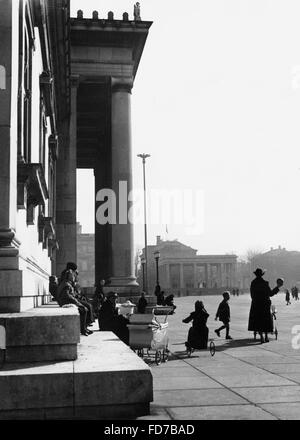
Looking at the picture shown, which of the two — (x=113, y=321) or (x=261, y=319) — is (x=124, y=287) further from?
(x=113, y=321)

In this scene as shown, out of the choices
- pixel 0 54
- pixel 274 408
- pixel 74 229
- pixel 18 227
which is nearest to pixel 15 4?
pixel 0 54

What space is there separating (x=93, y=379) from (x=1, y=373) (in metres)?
0.96

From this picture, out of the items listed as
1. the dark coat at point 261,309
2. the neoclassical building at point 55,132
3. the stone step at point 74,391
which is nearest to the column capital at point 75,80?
the neoclassical building at point 55,132

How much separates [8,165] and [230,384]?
15.2ft

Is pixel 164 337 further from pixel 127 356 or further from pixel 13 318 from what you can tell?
pixel 13 318

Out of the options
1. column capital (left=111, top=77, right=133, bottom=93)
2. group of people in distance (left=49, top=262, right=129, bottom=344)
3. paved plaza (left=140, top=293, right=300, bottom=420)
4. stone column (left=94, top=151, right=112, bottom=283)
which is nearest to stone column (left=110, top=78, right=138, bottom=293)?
column capital (left=111, top=77, right=133, bottom=93)

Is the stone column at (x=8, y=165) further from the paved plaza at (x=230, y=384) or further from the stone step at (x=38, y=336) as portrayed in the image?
the paved plaza at (x=230, y=384)

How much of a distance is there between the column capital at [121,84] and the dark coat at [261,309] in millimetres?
19650

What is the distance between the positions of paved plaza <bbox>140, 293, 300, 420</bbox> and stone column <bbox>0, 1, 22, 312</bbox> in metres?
2.25

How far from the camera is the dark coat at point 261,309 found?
16578 millimetres

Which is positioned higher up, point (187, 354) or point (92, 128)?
point (92, 128)

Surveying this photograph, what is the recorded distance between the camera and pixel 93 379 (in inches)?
242

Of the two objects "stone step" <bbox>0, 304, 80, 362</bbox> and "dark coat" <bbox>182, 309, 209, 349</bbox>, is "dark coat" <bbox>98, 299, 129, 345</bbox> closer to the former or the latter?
"dark coat" <bbox>182, 309, 209, 349</bbox>

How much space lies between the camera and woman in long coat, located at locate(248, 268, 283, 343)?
16547 millimetres
